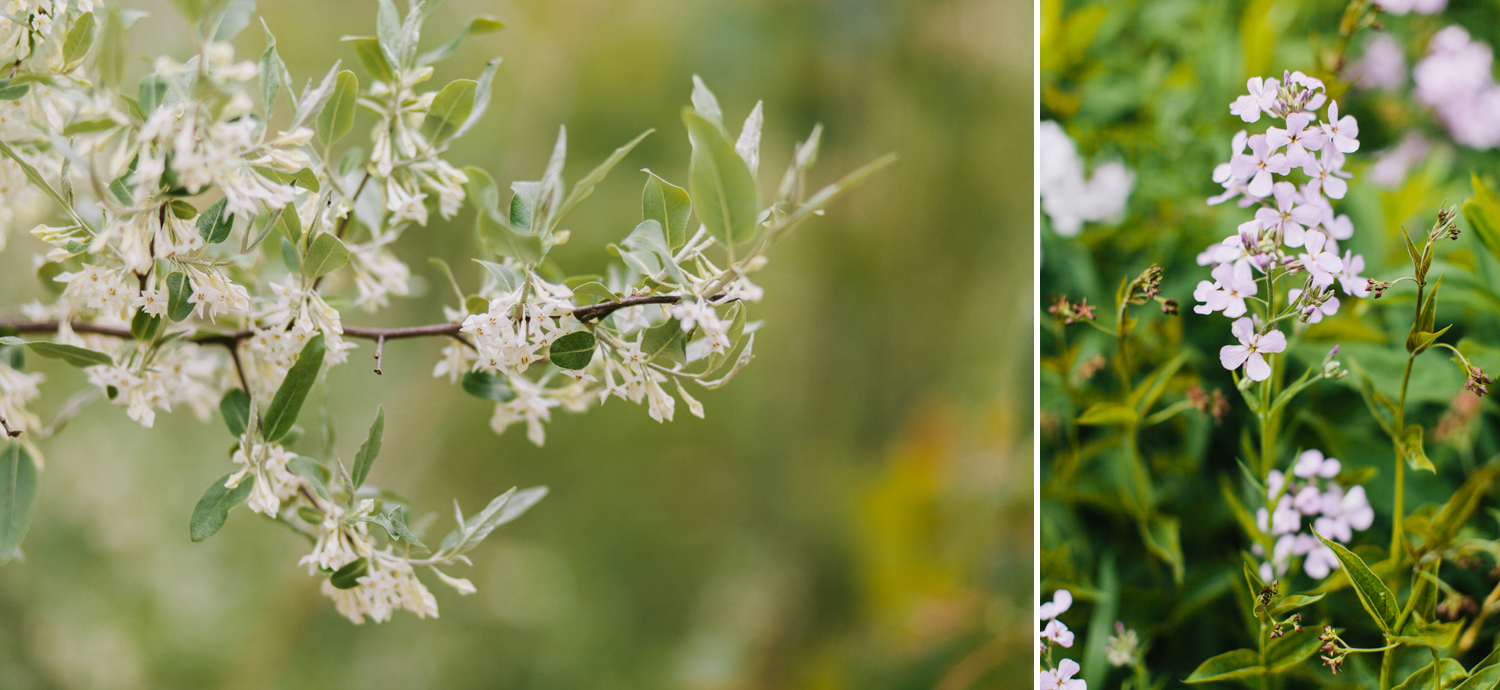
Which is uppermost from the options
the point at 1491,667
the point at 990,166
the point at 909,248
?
the point at 990,166

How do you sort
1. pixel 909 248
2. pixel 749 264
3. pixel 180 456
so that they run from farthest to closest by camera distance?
1. pixel 909 248
2. pixel 180 456
3. pixel 749 264

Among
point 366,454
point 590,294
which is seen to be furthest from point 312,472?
point 590,294

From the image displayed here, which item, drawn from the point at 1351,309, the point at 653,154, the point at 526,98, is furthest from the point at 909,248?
the point at 1351,309

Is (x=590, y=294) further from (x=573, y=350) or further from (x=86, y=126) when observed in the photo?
(x=86, y=126)

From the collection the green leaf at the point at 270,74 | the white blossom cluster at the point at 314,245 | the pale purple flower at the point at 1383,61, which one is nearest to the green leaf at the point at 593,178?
the white blossom cluster at the point at 314,245

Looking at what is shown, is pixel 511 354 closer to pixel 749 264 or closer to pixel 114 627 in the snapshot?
pixel 749 264

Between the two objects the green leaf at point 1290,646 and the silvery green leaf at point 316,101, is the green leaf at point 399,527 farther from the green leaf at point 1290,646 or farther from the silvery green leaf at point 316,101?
the green leaf at point 1290,646

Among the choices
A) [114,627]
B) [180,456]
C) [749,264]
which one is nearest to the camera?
[749,264]

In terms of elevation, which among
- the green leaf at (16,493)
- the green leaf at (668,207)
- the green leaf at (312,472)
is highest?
the green leaf at (668,207)
